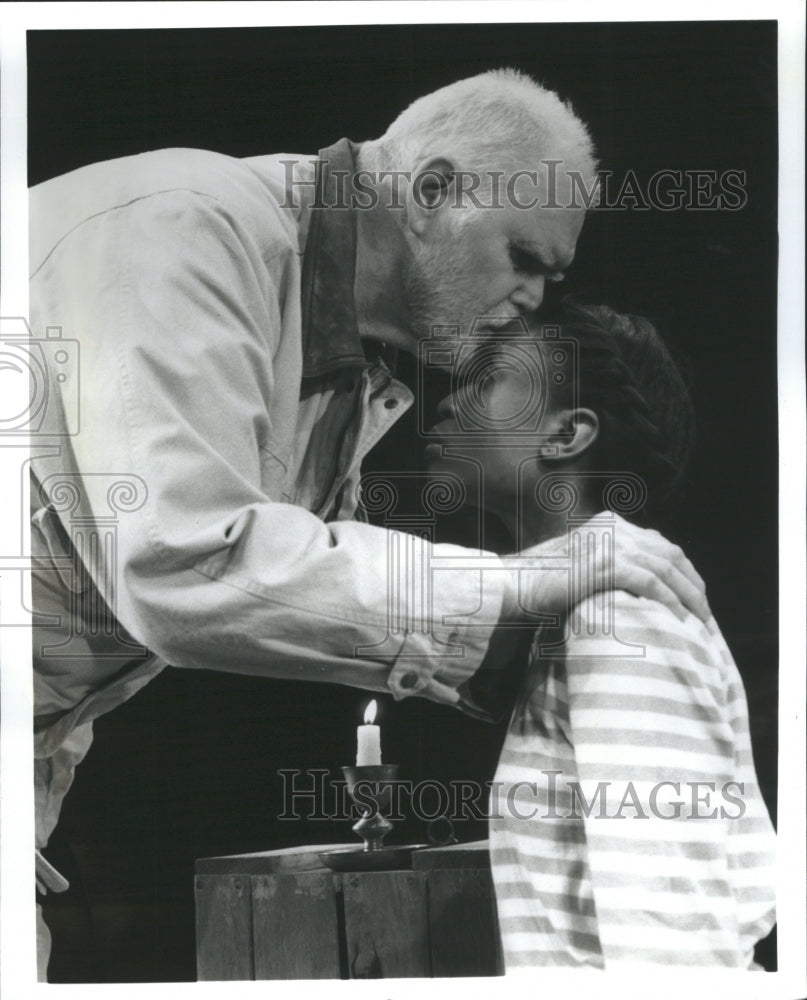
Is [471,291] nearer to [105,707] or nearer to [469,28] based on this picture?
[469,28]

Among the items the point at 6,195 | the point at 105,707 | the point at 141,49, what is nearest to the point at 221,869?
the point at 105,707

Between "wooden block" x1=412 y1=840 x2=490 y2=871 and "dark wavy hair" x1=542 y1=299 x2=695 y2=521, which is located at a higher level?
"dark wavy hair" x1=542 y1=299 x2=695 y2=521

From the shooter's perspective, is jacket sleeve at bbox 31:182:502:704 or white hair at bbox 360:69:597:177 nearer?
jacket sleeve at bbox 31:182:502:704

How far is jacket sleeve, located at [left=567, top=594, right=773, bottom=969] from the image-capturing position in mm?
2926

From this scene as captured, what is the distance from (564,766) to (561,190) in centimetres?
128

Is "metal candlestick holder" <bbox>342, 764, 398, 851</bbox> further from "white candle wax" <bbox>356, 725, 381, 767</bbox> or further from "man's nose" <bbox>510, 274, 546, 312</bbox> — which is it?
"man's nose" <bbox>510, 274, 546, 312</bbox>

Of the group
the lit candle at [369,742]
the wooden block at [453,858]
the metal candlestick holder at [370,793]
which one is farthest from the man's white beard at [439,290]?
the wooden block at [453,858]

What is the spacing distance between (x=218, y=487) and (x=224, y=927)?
98cm

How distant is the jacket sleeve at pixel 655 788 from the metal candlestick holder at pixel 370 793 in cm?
43

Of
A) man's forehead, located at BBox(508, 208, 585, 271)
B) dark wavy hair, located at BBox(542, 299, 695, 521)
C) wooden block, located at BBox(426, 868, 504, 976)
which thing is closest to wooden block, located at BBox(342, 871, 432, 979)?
wooden block, located at BBox(426, 868, 504, 976)

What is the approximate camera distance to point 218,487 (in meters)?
2.92

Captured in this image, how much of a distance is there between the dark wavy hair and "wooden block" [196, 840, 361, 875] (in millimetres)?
1039

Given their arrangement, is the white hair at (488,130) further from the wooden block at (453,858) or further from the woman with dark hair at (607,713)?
the wooden block at (453,858)

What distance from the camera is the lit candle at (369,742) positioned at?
9.80 feet
